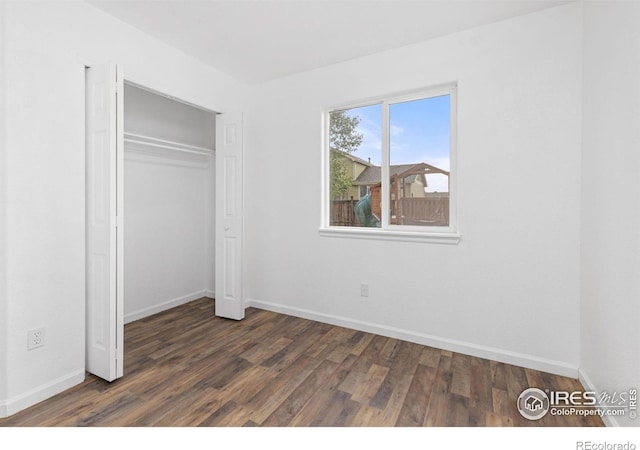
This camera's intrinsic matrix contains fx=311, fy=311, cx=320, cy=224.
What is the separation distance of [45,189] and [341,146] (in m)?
2.42

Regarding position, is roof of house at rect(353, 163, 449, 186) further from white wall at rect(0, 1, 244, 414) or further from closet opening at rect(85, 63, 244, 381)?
white wall at rect(0, 1, 244, 414)

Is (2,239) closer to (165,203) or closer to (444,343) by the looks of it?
(165,203)

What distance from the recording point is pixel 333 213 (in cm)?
332

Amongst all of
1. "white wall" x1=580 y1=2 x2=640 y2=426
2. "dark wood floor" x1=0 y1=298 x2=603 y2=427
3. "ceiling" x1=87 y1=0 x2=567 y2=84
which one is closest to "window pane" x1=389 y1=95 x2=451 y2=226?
"ceiling" x1=87 y1=0 x2=567 y2=84

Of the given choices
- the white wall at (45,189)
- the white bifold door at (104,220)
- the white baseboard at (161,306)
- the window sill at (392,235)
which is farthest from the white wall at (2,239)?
the window sill at (392,235)

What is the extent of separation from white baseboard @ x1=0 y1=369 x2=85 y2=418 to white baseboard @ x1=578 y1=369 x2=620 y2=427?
312 cm

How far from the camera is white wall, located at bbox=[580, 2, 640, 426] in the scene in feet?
4.73

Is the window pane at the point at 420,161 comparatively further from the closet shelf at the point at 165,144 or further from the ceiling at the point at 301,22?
the closet shelf at the point at 165,144

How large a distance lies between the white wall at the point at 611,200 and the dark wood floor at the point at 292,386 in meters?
0.43

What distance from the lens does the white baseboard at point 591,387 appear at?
1589 mm

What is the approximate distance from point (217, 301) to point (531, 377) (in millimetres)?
2878

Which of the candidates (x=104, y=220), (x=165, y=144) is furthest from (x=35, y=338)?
(x=165, y=144)

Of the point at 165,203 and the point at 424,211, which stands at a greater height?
the point at 165,203

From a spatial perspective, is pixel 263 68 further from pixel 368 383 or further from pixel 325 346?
pixel 368 383
